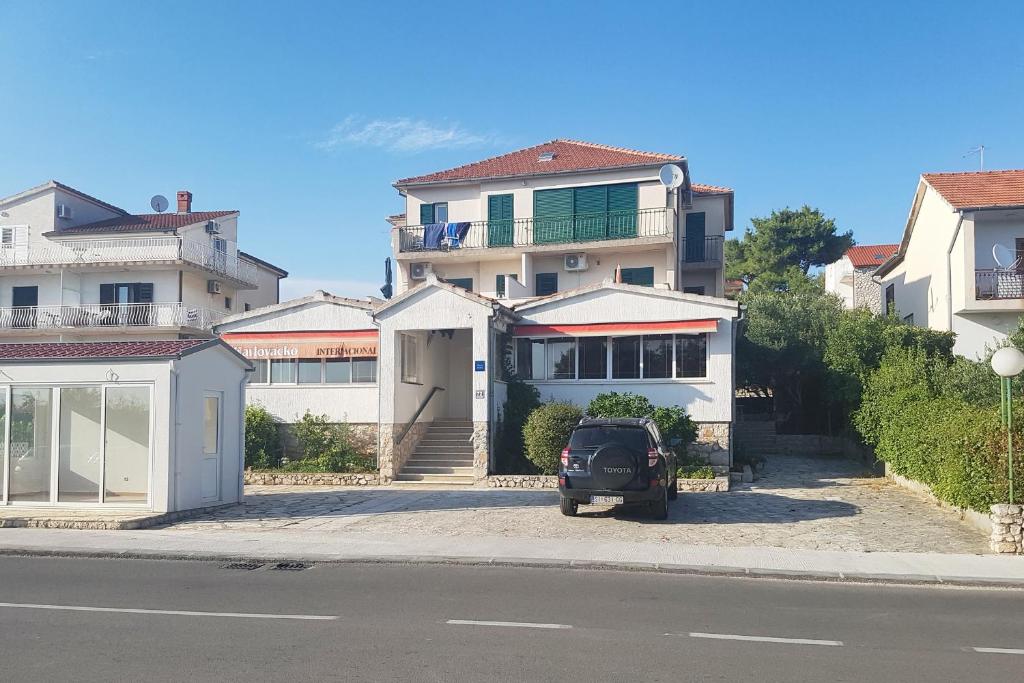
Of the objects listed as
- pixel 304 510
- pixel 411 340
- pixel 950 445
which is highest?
pixel 411 340

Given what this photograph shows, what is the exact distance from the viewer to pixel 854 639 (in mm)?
7574

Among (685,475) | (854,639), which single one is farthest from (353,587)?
(685,475)

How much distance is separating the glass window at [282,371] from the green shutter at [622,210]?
41.4ft

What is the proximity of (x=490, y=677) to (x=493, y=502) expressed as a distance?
36.9 feet

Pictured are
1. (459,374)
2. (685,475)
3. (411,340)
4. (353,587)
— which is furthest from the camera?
(459,374)


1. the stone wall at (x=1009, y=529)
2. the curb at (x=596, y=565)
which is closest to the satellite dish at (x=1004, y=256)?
the stone wall at (x=1009, y=529)

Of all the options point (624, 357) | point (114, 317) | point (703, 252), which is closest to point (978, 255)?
point (703, 252)

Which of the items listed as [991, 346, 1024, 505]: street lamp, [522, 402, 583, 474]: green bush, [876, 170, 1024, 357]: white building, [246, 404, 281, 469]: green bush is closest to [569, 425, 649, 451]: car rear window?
[522, 402, 583, 474]: green bush

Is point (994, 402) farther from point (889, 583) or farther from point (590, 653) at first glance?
point (590, 653)

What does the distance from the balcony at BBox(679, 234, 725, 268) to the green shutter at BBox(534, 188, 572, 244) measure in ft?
17.4

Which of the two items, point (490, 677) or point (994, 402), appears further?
point (994, 402)

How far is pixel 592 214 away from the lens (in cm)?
3061

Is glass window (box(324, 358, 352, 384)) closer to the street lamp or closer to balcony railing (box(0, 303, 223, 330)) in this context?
the street lamp

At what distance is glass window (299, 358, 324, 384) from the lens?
2356 centimetres
